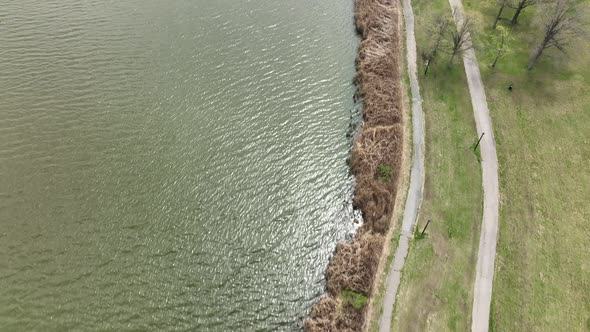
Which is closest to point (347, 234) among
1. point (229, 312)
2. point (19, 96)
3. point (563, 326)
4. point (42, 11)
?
point (229, 312)

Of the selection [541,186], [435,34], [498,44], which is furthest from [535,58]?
[541,186]

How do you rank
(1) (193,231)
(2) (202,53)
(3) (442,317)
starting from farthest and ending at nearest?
(2) (202,53) → (1) (193,231) → (3) (442,317)

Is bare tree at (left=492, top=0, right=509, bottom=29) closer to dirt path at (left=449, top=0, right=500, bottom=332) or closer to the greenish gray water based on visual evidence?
dirt path at (left=449, top=0, right=500, bottom=332)

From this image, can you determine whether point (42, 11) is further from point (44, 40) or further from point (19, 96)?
point (19, 96)

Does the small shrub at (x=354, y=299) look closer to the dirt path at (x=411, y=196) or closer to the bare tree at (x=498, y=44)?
the dirt path at (x=411, y=196)

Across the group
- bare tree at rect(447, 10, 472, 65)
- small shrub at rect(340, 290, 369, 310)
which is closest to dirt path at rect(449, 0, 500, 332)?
bare tree at rect(447, 10, 472, 65)

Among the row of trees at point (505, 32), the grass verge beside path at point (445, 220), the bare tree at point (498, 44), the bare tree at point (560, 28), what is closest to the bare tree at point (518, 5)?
the row of trees at point (505, 32)
